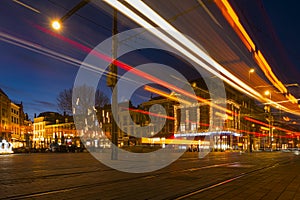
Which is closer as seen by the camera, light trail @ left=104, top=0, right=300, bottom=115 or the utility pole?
light trail @ left=104, top=0, right=300, bottom=115

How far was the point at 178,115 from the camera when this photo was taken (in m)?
77.7

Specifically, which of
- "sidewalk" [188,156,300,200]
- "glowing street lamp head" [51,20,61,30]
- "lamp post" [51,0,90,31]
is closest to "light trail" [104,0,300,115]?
"lamp post" [51,0,90,31]

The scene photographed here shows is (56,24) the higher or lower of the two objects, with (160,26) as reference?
higher

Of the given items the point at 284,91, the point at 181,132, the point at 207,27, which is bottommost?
the point at 181,132

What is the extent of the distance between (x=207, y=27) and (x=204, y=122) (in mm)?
55324

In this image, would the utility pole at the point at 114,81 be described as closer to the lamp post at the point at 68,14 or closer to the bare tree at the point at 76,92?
the lamp post at the point at 68,14

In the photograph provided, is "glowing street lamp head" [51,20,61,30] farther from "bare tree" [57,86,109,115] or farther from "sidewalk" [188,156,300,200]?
"bare tree" [57,86,109,115]

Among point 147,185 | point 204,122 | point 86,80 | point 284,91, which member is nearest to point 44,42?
point 147,185

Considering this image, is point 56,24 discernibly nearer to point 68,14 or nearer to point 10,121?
point 68,14

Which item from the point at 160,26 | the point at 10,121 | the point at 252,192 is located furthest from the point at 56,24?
the point at 10,121

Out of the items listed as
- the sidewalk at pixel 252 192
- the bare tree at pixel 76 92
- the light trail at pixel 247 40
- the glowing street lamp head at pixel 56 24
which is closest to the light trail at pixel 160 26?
the light trail at pixel 247 40

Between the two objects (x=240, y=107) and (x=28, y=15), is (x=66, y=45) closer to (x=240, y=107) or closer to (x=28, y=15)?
(x=28, y=15)

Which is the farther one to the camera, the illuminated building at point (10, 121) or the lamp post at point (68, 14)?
the illuminated building at point (10, 121)

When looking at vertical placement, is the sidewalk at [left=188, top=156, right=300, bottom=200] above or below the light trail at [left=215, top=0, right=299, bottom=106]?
below
